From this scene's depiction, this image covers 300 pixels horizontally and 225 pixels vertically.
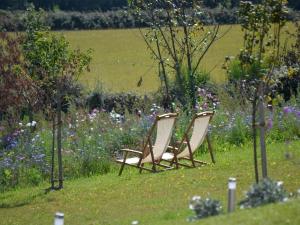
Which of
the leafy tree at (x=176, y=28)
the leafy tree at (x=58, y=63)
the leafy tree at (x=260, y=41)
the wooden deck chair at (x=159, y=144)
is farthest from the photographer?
the leafy tree at (x=176, y=28)

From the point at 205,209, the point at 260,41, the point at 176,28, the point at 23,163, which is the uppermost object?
the point at 260,41

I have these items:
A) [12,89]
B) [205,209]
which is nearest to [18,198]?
[205,209]

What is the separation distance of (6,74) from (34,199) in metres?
6.88

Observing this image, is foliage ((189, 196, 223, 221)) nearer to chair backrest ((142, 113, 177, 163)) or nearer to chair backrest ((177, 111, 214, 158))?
chair backrest ((142, 113, 177, 163))

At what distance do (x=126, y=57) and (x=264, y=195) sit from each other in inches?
1344

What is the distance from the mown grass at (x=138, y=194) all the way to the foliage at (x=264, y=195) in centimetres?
78

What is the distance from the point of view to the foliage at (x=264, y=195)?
22.5 ft

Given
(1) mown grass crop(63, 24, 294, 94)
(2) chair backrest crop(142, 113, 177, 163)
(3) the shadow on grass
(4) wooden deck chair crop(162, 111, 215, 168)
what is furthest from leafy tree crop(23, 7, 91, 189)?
(1) mown grass crop(63, 24, 294, 94)

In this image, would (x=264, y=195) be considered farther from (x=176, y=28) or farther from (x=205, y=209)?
(x=176, y=28)

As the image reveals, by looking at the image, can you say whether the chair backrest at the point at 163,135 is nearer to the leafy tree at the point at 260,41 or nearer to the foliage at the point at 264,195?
the leafy tree at the point at 260,41

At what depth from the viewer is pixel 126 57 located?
4075cm

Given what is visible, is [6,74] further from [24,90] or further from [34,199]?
[34,199]

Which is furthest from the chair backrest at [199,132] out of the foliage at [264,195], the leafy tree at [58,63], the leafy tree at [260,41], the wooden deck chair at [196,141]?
the foliage at [264,195]

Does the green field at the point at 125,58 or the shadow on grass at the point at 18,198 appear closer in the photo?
the shadow on grass at the point at 18,198
